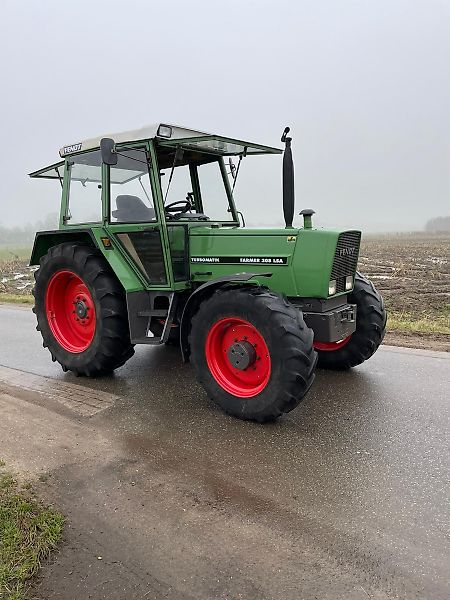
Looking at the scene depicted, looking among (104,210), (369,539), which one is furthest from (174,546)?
(104,210)

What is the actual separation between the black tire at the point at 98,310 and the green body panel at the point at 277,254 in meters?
0.95

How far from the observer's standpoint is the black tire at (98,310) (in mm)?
4980

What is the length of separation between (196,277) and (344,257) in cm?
147

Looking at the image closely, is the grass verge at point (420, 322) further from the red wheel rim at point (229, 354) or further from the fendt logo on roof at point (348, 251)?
A: the red wheel rim at point (229, 354)

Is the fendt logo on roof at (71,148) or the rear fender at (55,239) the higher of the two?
the fendt logo on roof at (71,148)

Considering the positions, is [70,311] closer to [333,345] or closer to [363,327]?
[333,345]

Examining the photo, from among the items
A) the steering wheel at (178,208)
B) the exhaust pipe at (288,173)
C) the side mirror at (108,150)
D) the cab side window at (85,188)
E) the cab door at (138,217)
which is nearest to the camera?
the exhaust pipe at (288,173)

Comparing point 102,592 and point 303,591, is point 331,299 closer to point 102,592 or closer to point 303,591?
point 303,591

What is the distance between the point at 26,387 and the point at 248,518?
3.24m

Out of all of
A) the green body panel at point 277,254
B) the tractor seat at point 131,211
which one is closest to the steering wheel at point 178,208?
the tractor seat at point 131,211

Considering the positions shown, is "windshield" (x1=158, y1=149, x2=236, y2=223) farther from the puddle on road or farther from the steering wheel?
the puddle on road

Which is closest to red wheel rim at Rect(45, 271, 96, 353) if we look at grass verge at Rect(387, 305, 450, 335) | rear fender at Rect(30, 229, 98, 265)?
rear fender at Rect(30, 229, 98, 265)

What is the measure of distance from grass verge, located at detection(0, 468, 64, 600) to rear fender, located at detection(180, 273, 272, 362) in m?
1.95

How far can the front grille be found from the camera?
175 inches
